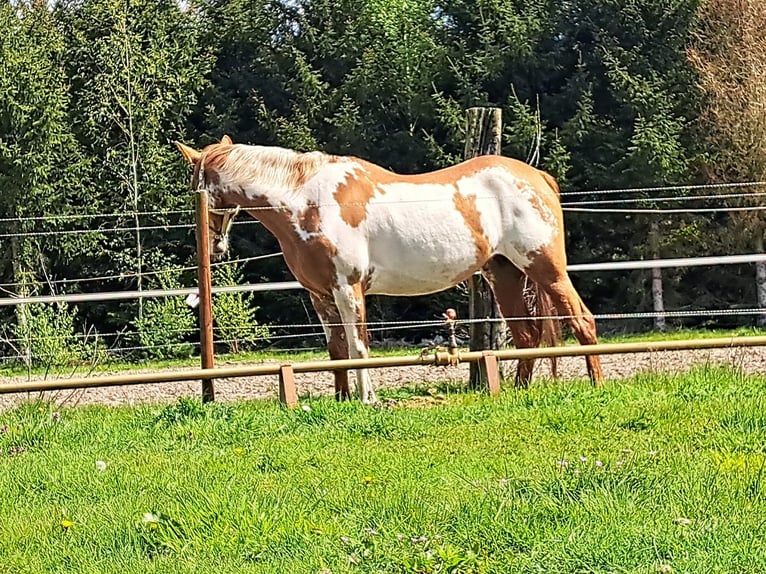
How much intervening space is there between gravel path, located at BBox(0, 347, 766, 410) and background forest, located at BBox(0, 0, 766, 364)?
4.95 metres

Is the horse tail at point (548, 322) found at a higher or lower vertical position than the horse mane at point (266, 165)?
lower

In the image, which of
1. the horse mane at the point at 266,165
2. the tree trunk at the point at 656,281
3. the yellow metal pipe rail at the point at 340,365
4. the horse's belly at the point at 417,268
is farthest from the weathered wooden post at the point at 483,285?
the tree trunk at the point at 656,281

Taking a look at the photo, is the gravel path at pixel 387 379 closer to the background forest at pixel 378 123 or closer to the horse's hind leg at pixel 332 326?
the horse's hind leg at pixel 332 326

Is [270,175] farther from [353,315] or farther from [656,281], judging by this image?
[656,281]

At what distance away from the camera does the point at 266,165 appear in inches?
254

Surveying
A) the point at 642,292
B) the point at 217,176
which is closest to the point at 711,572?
the point at 217,176

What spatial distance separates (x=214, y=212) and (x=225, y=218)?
124 mm

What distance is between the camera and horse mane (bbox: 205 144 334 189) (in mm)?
6426

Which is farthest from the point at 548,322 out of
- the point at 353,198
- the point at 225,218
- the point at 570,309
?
the point at 225,218

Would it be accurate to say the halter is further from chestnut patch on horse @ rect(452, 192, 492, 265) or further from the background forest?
the background forest

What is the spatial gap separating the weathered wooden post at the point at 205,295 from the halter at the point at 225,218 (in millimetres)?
233

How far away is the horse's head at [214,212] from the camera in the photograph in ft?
21.3

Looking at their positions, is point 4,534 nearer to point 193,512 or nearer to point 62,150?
point 193,512

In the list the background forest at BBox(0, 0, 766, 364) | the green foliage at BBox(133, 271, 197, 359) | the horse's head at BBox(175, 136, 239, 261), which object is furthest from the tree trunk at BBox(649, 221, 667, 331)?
the horse's head at BBox(175, 136, 239, 261)
